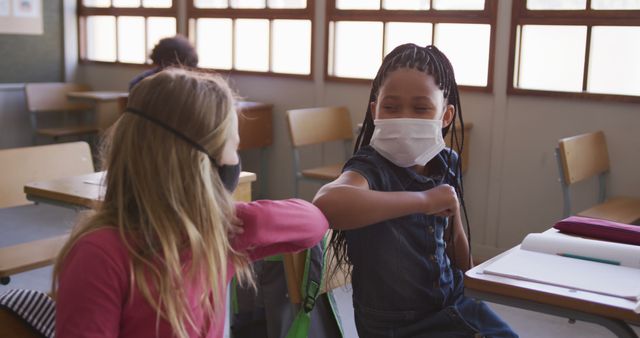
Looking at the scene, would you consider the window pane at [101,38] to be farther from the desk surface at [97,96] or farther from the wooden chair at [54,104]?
the desk surface at [97,96]

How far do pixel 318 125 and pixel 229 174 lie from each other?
3233 mm

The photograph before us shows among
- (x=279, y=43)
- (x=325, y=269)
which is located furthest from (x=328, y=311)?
(x=279, y=43)

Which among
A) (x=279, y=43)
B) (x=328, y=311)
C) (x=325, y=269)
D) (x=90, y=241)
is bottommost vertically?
(x=328, y=311)

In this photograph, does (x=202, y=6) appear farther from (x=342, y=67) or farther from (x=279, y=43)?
(x=342, y=67)

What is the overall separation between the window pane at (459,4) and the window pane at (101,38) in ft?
9.62

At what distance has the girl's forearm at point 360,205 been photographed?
124cm

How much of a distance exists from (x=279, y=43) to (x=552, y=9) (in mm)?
1963

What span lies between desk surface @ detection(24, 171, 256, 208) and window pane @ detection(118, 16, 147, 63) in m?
3.28

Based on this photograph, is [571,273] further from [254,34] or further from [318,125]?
[254,34]

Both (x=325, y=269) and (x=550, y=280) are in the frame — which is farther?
(x=325, y=269)

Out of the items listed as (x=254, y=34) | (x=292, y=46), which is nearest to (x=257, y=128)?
(x=292, y=46)

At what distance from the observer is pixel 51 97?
19.7ft

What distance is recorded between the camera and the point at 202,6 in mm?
5484

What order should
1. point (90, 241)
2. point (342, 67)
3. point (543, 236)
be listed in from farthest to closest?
point (342, 67) < point (543, 236) < point (90, 241)
